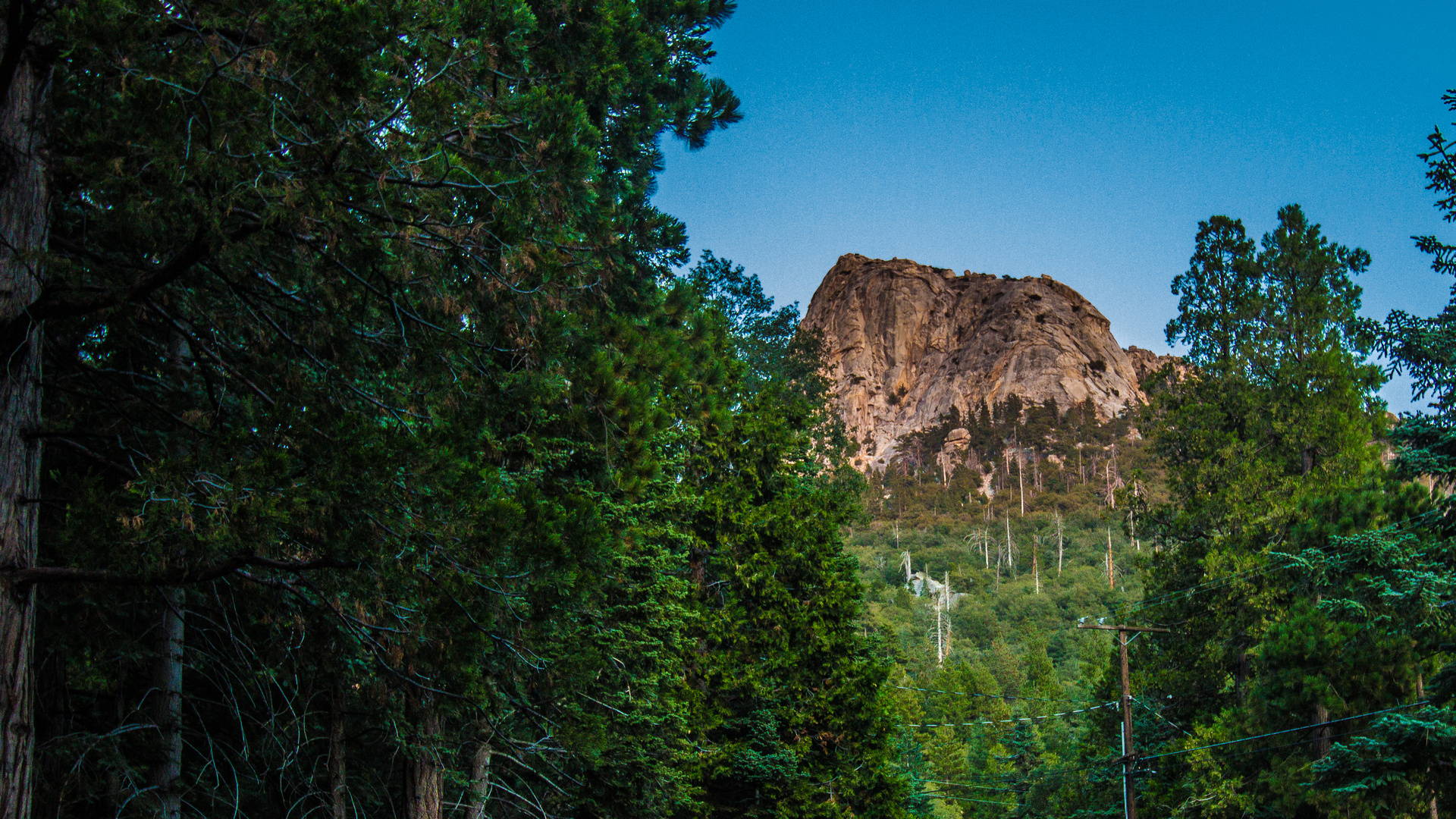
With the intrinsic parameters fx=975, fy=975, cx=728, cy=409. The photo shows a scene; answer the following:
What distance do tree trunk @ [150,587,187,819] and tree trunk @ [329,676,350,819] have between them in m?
0.92

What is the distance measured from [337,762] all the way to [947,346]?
119 m

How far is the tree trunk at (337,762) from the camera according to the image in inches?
252

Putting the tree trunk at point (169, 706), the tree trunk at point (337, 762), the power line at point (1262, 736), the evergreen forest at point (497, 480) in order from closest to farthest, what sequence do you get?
the evergreen forest at point (497, 480) → the tree trunk at point (169, 706) → the tree trunk at point (337, 762) → the power line at point (1262, 736)

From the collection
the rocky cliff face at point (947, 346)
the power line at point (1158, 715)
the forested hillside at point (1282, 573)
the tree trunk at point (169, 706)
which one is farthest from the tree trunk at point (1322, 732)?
the rocky cliff face at point (947, 346)

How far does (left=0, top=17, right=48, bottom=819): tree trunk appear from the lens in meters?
3.85

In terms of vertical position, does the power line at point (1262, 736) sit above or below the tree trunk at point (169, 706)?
below

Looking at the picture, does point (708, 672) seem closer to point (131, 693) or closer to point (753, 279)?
point (131, 693)

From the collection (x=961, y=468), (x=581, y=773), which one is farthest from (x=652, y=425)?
(x=961, y=468)

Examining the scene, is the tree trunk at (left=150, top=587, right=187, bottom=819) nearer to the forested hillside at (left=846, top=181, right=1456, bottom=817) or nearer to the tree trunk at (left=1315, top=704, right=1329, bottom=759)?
the forested hillside at (left=846, top=181, right=1456, bottom=817)

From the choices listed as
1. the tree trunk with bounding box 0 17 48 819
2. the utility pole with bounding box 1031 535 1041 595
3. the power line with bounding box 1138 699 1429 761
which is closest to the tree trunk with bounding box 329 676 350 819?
the tree trunk with bounding box 0 17 48 819

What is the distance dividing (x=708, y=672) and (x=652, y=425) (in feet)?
16.6

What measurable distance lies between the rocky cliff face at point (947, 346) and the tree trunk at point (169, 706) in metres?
104

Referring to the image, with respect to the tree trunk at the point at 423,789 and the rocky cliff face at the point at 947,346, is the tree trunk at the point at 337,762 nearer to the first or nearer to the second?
the tree trunk at the point at 423,789

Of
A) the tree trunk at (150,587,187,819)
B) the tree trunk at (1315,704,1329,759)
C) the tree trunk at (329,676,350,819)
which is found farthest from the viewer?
the tree trunk at (1315,704,1329,759)
